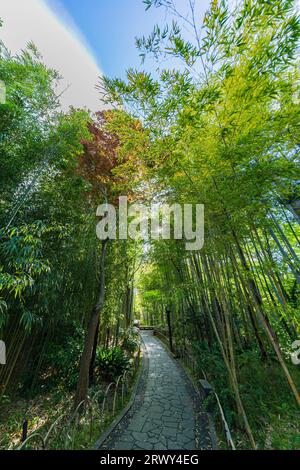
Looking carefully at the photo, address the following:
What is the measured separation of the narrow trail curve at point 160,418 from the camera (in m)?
2.26

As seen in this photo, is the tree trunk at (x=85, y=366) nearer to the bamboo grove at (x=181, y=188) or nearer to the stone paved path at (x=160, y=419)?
the bamboo grove at (x=181, y=188)

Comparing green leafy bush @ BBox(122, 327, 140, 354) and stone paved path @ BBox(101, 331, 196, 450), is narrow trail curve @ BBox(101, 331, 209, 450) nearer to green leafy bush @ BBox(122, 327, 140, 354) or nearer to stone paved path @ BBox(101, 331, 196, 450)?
stone paved path @ BBox(101, 331, 196, 450)

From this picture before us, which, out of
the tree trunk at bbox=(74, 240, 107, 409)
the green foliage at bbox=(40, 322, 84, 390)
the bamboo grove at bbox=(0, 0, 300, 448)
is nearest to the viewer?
the bamboo grove at bbox=(0, 0, 300, 448)

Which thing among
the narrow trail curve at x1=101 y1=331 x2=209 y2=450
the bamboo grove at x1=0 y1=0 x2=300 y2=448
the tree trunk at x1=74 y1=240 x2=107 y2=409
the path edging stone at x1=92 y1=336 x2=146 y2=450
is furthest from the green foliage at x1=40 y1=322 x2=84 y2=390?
the narrow trail curve at x1=101 y1=331 x2=209 y2=450

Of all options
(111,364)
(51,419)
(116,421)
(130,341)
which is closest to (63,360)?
(51,419)

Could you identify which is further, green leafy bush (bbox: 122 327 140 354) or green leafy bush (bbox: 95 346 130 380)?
green leafy bush (bbox: 122 327 140 354)

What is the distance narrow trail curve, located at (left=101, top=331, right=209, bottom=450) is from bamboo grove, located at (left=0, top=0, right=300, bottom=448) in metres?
0.60

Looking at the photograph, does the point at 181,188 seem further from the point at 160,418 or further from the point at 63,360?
the point at 63,360

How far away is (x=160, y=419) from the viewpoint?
A: 2.79 metres

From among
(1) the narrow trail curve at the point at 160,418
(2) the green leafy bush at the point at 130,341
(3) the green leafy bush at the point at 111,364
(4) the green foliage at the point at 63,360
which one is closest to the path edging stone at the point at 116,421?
(1) the narrow trail curve at the point at 160,418

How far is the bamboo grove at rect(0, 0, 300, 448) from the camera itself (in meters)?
1.59

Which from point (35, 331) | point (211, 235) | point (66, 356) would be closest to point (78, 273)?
point (35, 331)

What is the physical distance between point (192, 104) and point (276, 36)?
28.2 inches
